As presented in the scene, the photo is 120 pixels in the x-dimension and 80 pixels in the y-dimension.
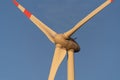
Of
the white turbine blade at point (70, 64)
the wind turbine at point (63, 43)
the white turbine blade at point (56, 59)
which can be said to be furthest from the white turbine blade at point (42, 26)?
the white turbine blade at point (70, 64)

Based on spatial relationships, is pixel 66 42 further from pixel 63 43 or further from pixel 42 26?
pixel 42 26

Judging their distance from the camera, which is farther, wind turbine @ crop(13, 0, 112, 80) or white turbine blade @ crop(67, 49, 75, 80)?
white turbine blade @ crop(67, 49, 75, 80)

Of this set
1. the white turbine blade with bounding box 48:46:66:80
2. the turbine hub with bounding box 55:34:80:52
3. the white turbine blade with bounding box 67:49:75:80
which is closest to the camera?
the white turbine blade with bounding box 48:46:66:80

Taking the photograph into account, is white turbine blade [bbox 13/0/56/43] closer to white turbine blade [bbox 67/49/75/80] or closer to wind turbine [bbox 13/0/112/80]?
wind turbine [bbox 13/0/112/80]

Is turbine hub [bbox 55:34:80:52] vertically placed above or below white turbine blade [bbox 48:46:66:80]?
above

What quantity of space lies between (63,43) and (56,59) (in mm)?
1940

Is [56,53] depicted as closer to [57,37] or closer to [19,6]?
→ [57,37]

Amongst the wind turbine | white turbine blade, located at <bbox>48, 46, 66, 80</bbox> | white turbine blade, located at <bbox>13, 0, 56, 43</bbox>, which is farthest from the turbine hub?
white turbine blade, located at <bbox>13, 0, 56, 43</bbox>

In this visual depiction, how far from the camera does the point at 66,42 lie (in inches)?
2223

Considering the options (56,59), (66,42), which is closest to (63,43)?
(66,42)

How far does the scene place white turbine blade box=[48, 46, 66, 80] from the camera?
55375mm

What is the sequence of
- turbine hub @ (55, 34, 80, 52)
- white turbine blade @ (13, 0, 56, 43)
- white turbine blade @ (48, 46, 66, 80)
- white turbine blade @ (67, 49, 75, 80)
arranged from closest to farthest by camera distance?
white turbine blade @ (48, 46, 66, 80) → white turbine blade @ (67, 49, 75, 80) → turbine hub @ (55, 34, 80, 52) → white turbine blade @ (13, 0, 56, 43)

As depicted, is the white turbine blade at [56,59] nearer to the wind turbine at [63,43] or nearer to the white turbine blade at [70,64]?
the wind turbine at [63,43]

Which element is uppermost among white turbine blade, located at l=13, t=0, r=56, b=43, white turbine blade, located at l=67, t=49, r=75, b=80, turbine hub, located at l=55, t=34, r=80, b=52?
white turbine blade, located at l=13, t=0, r=56, b=43
